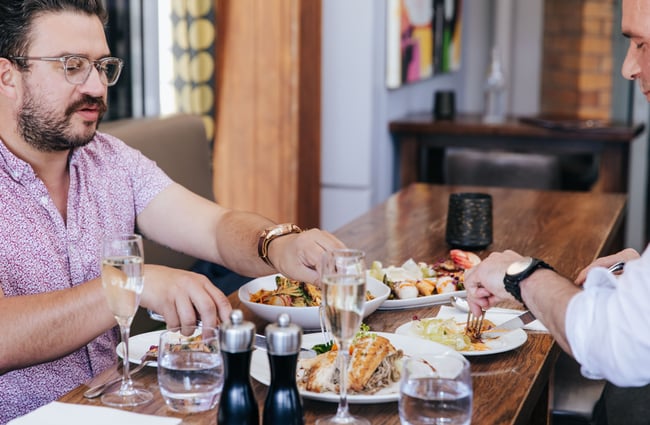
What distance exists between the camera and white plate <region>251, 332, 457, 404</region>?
1278mm

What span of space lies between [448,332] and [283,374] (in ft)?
1.73

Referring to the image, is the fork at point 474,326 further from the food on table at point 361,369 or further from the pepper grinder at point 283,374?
the pepper grinder at point 283,374

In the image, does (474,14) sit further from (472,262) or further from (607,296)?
(607,296)

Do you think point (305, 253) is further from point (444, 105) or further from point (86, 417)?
point (444, 105)

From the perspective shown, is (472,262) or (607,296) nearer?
(607,296)

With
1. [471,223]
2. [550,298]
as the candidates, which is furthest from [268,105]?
[550,298]

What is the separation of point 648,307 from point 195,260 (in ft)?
6.54

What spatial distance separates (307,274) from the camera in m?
1.77

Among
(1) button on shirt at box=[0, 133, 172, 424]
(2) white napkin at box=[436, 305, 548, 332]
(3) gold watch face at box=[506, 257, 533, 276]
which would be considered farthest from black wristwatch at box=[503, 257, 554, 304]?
(1) button on shirt at box=[0, 133, 172, 424]

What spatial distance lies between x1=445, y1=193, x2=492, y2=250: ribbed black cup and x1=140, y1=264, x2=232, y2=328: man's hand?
38.5 inches

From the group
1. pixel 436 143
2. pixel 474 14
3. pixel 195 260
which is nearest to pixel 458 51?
pixel 474 14

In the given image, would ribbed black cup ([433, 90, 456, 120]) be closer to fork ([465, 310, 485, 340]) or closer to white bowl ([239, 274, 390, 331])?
white bowl ([239, 274, 390, 331])

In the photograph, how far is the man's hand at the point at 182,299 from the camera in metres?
1.47

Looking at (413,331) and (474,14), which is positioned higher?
(474,14)
